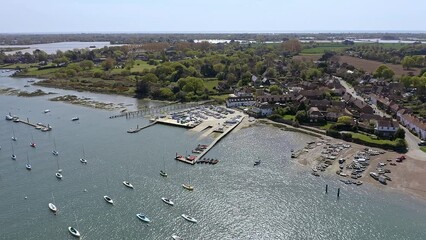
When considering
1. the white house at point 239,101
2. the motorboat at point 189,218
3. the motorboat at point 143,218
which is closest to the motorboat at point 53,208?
the motorboat at point 143,218

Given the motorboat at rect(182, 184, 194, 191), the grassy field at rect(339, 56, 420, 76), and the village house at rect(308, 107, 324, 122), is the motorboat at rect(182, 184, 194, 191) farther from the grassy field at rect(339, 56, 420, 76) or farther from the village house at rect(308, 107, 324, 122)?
the grassy field at rect(339, 56, 420, 76)

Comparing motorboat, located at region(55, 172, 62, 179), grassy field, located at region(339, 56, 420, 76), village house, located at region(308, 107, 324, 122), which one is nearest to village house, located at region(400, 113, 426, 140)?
village house, located at region(308, 107, 324, 122)

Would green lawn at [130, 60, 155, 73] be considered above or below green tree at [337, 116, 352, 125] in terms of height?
above

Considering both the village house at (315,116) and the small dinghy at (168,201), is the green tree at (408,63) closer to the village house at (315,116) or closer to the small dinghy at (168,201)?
the village house at (315,116)

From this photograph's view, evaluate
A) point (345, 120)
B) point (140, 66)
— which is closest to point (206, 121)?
point (345, 120)

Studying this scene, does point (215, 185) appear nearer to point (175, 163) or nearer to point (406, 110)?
point (175, 163)

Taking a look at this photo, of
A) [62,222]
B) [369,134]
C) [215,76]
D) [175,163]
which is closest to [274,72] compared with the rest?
[215,76]
